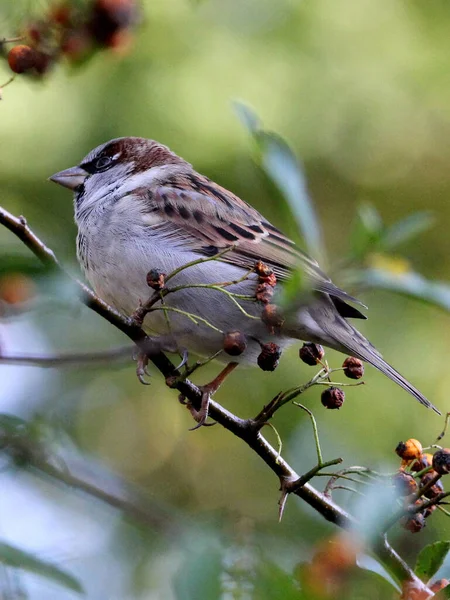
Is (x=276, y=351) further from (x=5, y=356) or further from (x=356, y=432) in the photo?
(x=356, y=432)

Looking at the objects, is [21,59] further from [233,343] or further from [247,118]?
[233,343]

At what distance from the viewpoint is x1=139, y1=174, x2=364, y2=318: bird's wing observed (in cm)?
281

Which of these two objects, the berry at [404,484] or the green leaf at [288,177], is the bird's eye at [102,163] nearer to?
the green leaf at [288,177]

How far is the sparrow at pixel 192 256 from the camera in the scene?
260 cm

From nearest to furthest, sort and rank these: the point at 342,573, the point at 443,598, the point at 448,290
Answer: the point at 342,573, the point at 443,598, the point at 448,290

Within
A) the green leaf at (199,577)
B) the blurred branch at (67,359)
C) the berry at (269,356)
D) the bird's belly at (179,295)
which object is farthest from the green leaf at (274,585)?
the bird's belly at (179,295)

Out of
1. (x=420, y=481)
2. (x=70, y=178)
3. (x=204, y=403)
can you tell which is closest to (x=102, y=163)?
(x=70, y=178)

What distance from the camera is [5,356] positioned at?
146 cm

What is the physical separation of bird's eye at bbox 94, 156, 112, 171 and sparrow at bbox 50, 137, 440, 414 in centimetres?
12

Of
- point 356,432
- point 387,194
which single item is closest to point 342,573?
point 356,432

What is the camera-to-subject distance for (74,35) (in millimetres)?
2018

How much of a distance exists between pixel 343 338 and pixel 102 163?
1282mm

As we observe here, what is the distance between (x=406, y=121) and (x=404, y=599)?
3.41 metres

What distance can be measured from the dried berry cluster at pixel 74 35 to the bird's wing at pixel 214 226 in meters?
0.84
